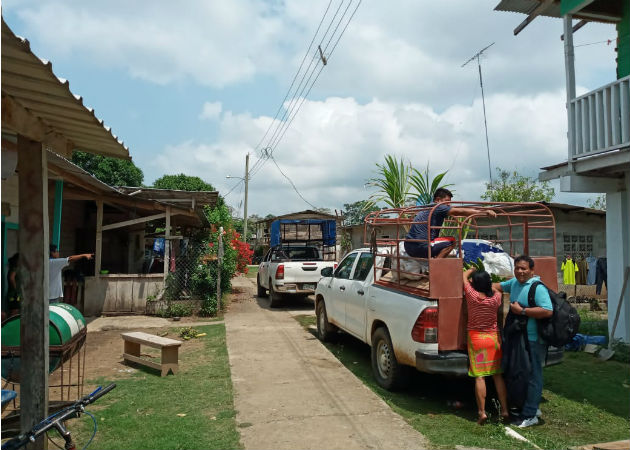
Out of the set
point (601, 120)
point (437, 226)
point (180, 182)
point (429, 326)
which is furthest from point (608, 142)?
point (180, 182)

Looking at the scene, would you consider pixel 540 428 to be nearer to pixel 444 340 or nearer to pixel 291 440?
pixel 444 340

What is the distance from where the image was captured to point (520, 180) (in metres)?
28.5

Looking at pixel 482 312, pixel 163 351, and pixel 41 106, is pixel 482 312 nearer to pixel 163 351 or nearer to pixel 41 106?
pixel 163 351

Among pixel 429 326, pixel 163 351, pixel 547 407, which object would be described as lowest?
pixel 547 407

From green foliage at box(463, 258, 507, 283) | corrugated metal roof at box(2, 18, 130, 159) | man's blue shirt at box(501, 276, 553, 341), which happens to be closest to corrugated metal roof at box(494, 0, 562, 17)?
green foliage at box(463, 258, 507, 283)

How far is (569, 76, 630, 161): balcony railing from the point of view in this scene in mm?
6941

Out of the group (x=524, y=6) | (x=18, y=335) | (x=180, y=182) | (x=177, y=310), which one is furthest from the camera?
(x=180, y=182)

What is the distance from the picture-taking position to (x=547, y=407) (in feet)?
17.3

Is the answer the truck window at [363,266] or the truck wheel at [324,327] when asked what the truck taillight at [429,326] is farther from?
the truck wheel at [324,327]

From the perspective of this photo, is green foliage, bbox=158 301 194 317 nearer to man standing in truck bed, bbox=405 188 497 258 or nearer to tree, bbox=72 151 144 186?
man standing in truck bed, bbox=405 188 497 258

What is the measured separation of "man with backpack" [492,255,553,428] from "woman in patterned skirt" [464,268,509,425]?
19 cm

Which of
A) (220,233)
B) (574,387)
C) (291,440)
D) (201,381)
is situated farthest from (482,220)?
(291,440)

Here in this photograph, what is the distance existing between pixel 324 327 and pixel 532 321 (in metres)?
4.43

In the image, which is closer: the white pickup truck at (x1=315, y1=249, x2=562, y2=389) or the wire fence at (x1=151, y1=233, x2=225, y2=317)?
the white pickup truck at (x1=315, y1=249, x2=562, y2=389)
